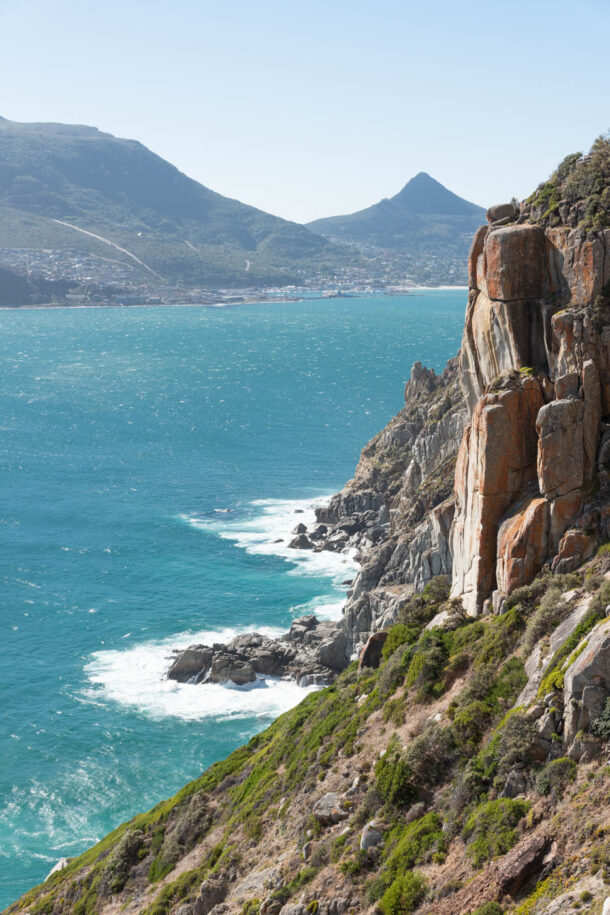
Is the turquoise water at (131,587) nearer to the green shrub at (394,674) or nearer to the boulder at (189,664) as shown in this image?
the boulder at (189,664)

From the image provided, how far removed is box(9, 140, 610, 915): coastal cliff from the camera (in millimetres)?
22094

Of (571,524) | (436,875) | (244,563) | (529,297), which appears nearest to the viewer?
(436,875)

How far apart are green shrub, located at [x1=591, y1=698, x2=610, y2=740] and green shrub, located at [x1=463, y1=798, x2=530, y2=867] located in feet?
8.70

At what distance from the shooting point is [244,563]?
95125mm

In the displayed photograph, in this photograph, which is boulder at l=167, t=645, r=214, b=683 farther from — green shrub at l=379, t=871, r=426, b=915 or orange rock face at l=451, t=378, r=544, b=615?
green shrub at l=379, t=871, r=426, b=915

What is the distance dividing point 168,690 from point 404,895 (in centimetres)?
5024

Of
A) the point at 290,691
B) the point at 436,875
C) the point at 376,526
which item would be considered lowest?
the point at 290,691

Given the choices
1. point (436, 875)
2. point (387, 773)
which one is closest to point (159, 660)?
point (387, 773)

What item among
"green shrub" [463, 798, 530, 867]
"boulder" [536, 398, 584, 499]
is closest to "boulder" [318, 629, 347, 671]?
"boulder" [536, 398, 584, 499]

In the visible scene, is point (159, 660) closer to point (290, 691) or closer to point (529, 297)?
point (290, 691)

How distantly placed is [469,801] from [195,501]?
9597 centimetres

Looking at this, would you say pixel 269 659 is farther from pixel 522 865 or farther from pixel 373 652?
pixel 522 865

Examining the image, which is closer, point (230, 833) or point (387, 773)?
point (387, 773)

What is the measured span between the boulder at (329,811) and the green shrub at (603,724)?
1007cm
